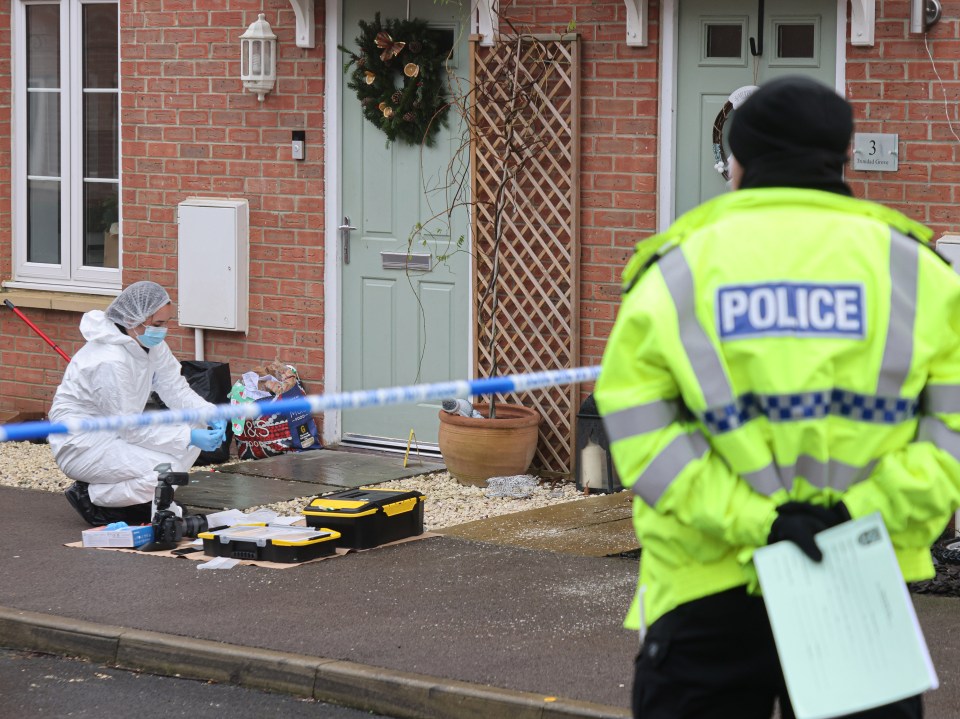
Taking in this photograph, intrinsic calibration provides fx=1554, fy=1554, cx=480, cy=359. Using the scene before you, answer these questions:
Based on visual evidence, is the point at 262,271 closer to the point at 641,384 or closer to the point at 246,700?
the point at 246,700

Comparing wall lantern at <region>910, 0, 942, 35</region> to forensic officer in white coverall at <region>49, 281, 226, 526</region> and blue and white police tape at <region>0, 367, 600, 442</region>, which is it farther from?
blue and white police tape at <region>0, 367, 600, 442</region>

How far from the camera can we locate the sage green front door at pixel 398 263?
953 centimetres

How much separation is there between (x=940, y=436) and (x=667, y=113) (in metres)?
6.16

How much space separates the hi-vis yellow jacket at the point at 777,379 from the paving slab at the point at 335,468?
6.33 meters

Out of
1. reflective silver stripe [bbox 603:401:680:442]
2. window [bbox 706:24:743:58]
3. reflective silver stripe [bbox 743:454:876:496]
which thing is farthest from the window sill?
reflective silver stripe [bbox 743:454:876:496]

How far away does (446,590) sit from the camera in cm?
648

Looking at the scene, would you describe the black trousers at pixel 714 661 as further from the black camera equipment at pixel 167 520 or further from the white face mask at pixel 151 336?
the white face mask at pixel 151 336

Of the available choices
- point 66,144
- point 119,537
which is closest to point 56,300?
point 66,144

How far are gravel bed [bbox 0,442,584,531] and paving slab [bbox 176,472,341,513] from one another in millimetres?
140

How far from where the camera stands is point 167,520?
7.37 meters

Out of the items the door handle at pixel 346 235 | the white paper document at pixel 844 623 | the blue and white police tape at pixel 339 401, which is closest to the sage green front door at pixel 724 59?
the door handle at pixel 346 235

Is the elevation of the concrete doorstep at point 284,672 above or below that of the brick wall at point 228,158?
below

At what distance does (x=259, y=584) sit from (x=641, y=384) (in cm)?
429

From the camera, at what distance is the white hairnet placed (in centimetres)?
774
